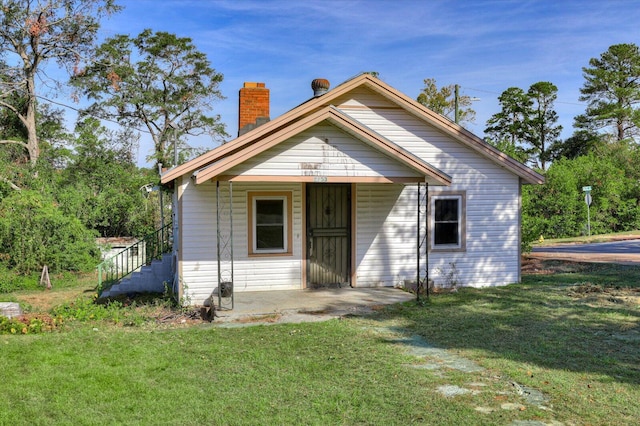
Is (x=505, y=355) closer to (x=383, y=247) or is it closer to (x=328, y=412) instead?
(x=328, y=412)

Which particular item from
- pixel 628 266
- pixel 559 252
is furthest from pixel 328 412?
pixel 559 252

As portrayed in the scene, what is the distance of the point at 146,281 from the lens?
1334 centimetres

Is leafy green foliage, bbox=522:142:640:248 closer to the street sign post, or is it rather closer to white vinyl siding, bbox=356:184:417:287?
the street sign post

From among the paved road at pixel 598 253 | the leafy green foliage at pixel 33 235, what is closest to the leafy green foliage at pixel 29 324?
the leafy green foliage at pixel 33 235

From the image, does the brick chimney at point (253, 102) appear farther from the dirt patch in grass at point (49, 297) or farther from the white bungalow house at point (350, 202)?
the dirt patch in grass at point (49, 297)

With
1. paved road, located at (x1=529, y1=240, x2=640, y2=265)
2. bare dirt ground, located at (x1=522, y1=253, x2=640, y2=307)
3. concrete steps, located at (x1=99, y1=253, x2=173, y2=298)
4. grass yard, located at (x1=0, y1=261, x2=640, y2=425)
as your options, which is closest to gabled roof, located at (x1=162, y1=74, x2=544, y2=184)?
bare dirt ground, located at (x1=522, y1=253, x2=640, y2=307)

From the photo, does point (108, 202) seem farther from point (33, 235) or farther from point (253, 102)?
point (253, 102)

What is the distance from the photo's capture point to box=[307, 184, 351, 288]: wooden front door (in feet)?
39.0

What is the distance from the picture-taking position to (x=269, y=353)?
705cm

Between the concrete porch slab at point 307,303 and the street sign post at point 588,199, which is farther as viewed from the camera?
the street sign post at point 588,199

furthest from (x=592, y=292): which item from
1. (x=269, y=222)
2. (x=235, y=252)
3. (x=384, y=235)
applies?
(x=235, y=252)

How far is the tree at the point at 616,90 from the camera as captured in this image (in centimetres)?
4441

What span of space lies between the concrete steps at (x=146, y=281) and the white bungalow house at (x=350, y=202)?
230 cm

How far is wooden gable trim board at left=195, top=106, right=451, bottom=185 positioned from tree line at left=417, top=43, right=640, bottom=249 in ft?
68.1
